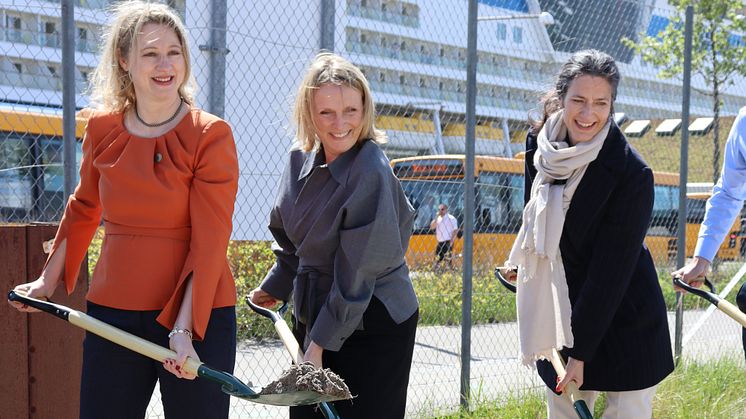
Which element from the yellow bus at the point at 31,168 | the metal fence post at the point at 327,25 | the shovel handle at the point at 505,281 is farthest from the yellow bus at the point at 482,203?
the shovel handle at the point at 505,281

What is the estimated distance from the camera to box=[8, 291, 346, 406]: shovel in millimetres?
2482

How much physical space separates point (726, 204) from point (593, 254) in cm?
132

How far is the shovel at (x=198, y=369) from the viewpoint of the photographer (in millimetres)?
2482

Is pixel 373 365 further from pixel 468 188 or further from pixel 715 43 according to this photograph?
pixel 715 43

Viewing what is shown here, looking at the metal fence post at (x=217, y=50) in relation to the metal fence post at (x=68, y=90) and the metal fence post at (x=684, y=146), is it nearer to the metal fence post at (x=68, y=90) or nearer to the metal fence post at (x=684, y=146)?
the metal fence post at (x=68, y=90)

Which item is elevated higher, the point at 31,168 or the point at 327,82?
the point at 327,82

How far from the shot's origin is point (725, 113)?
11336mm

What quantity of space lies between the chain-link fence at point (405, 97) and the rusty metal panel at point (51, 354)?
118cm

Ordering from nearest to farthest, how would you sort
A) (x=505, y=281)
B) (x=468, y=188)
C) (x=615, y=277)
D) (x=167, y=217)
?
(x=167, y=217) < (x=615, y=277) < (x=505, y=281) < (x=468, y=188)

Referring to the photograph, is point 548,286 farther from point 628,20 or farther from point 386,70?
point 628,20

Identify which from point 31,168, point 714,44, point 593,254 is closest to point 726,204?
point 593,254

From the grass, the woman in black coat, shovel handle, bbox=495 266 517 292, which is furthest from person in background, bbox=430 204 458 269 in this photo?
the woman in black coat

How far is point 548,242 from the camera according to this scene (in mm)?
3311

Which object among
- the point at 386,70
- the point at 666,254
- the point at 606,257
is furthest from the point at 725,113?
the point at 606,257
